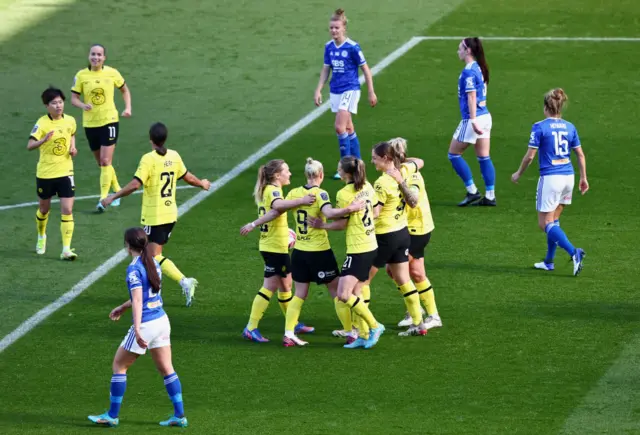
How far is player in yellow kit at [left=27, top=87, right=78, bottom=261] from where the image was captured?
16.4 m

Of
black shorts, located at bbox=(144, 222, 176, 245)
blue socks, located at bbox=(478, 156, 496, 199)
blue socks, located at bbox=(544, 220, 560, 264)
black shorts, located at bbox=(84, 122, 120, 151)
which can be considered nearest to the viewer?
black shorts, located at bbox=(144, 222, 176, 245)

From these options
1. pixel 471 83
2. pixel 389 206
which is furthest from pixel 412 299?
pixel 471 83

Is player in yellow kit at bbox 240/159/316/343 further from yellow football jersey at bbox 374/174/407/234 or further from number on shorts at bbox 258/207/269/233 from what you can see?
yellow football jersey at bbox 374/174/407/234

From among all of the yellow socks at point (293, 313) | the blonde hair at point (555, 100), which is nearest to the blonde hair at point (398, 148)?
the yellow socks at point (293, 313)

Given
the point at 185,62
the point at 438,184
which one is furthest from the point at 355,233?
the point at 185,62

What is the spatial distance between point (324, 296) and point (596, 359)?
Answer: 12.1 ft

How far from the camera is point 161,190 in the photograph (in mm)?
14594

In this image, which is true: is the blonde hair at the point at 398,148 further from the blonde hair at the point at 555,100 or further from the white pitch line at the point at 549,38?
the white pitch line at the point at 549,38

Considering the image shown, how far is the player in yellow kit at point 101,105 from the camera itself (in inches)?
731

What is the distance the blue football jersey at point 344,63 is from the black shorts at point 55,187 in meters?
4.78

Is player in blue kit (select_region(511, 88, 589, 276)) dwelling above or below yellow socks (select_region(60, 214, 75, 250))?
above

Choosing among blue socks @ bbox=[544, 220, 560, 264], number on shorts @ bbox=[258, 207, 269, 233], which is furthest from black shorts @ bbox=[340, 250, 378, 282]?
blue socks @ bbox=[544, 220, 560, 264]

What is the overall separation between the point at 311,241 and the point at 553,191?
3.91 meters

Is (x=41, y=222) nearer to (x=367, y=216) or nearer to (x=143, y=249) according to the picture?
(x=367, y=216)
